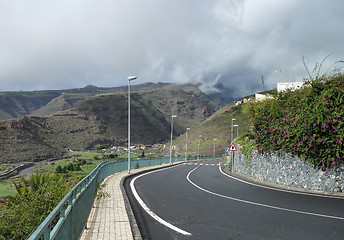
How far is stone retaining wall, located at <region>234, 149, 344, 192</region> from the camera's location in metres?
13.9

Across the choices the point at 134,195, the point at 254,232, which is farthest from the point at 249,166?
the point at 254,232

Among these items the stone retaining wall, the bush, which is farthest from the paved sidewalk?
the stone retaining wall

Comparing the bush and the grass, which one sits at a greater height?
the bush

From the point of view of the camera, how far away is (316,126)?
1455cm

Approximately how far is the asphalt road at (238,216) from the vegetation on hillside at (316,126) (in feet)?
7.13

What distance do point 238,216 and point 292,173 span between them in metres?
8.16

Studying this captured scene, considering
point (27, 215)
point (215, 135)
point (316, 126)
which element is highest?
point (215, 135)

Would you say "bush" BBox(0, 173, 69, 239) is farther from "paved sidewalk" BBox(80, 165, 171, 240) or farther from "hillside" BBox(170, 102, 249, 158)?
"hillside" BBox(170, 102, 249, 158)

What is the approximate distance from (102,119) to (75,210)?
194m

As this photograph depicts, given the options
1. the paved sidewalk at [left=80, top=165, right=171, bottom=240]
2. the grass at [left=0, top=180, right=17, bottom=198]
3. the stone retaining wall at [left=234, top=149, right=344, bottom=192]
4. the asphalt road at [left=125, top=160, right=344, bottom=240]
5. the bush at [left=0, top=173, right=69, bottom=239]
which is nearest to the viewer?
the bush at [left=0, top=173, right=69, bottom=239]

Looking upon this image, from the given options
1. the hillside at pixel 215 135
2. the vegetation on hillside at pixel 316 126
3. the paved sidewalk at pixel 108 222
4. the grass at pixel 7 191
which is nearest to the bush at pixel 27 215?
the paved sidewalk at pixel 108 222

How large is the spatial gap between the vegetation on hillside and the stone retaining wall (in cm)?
39

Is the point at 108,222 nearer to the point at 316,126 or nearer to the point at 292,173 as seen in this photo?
the point at 316,126

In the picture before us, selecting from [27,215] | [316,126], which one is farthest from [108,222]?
[316,126]
